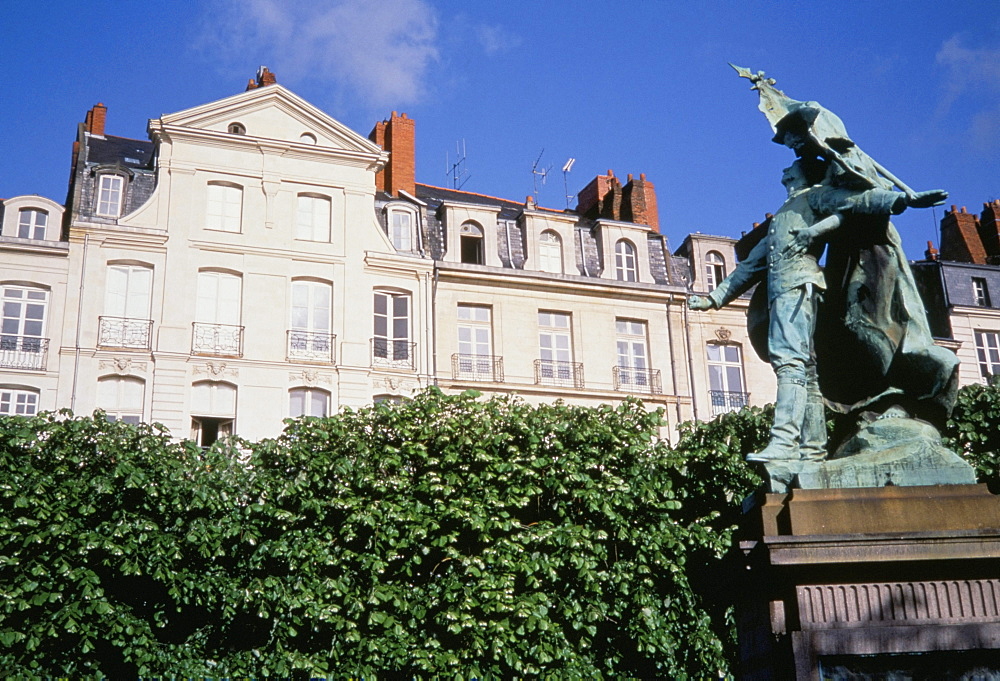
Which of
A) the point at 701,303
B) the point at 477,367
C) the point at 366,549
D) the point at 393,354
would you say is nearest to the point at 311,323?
the point at 393,354

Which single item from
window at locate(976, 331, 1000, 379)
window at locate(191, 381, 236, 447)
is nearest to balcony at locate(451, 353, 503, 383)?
window at locate(191, 381, 236, 447)

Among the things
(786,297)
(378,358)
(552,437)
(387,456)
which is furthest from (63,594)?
(378,358)

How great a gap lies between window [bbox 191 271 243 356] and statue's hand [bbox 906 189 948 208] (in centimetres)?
2171

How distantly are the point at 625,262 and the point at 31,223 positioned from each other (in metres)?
15.6

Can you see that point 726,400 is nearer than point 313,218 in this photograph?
No

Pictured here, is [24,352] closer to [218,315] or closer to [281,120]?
[218,315]

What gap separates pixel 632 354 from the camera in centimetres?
3058

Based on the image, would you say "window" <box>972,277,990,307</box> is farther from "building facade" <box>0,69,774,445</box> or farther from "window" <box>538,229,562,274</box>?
"window" <box>538,229,562,274</box>

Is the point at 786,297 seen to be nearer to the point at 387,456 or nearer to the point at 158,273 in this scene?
the point at 387,456

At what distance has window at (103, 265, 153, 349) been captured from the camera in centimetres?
2584

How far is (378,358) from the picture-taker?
27.8 metres

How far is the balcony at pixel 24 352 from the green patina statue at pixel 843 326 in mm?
21652

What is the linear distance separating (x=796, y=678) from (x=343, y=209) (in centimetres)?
2438

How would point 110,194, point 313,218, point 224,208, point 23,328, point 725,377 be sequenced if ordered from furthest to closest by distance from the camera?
point 725,377, point 313,218, point 224,208, point 110,194, point 23,328
